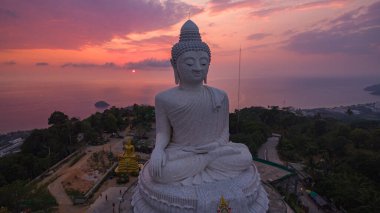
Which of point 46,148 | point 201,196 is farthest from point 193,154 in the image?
point 46,148

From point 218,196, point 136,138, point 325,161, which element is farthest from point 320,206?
point 136,138

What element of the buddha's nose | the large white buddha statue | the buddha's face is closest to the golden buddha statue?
the large white buddha statue

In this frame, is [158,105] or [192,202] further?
[158,105]

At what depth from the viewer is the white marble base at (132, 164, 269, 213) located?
7203 mm

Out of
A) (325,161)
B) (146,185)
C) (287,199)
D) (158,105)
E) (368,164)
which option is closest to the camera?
(146,185)

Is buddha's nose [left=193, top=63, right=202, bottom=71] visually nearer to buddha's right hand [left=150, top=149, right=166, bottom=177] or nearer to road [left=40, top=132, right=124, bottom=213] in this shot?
buddha's right hand [left=150, top=149, right=166, bottom=177]

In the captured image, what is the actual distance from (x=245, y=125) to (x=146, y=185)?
1538 centimetres

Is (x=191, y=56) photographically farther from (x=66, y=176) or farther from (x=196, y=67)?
(x=66, y=176)

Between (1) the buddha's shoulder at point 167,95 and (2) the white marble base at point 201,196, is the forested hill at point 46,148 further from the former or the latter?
(1) the buddha's shoulder at point 167,95

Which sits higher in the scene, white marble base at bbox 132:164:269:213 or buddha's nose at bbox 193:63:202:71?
buddha's nose at bbox 193:63:202:71

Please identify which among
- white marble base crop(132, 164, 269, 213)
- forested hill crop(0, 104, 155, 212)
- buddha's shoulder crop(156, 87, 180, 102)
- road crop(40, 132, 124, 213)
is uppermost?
buddha's shoulder crop(156, 87, 180, 102)

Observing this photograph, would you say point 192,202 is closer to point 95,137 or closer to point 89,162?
point 89,162

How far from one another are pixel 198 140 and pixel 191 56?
238cm

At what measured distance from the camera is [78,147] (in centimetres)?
2014
